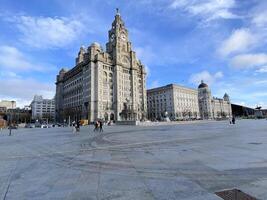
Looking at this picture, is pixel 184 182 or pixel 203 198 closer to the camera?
pixel 203 198

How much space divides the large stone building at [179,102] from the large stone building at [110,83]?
28.6 m

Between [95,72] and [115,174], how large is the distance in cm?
10964

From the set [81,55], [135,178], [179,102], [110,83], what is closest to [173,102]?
[179,102]

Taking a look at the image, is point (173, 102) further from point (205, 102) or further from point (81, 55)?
point (81, 55)

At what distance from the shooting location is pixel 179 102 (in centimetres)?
15775

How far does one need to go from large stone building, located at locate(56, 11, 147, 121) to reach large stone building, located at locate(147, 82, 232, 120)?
93.8ft

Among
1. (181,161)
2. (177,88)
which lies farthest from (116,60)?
(181,161)

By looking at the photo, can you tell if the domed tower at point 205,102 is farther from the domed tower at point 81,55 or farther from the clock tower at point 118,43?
the domed tower at point 81,55

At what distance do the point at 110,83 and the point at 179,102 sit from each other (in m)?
63.4

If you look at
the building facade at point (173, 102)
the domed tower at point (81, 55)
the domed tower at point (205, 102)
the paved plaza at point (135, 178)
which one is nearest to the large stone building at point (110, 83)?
the domed tower at point (81, 55)

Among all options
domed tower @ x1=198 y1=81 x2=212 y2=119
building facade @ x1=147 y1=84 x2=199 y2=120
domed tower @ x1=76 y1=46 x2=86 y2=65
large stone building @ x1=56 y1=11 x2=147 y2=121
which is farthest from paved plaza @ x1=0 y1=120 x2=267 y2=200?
domed tower @ x1=198 y1=81 x2=212 y2=119

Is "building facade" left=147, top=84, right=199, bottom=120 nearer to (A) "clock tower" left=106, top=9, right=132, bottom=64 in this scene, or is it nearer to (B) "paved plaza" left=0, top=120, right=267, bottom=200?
(A) "clock tower" left=106, top=9, right=132, bottom=64

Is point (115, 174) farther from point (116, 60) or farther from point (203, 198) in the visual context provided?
point (116, 60)

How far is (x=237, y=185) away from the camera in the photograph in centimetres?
525
